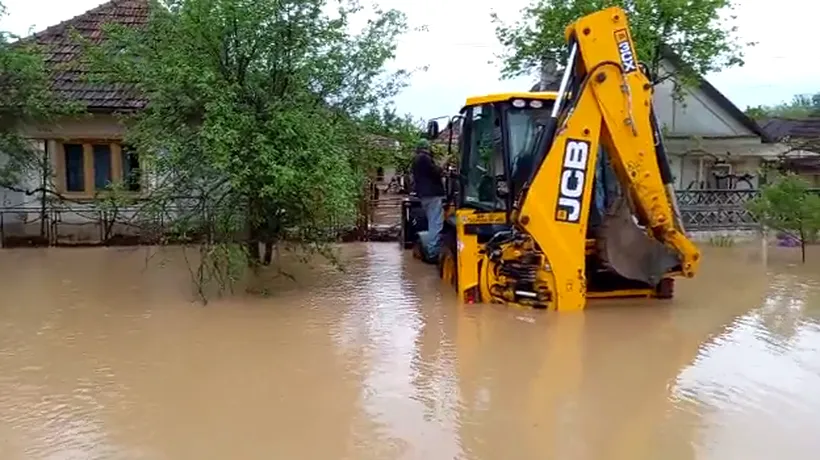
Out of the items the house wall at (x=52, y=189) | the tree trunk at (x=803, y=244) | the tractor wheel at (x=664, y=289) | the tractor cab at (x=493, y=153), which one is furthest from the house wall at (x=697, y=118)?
the house wall at (x=52, y=189)

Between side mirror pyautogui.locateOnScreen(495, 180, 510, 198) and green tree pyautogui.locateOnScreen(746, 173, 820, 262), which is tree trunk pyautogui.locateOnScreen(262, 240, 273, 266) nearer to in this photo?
side mirror pyautogui.locateOnScreen(495, 180, 510, 198)

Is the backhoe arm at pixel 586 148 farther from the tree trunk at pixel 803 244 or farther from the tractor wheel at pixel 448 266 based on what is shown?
the tree trunk at pixel 803 244

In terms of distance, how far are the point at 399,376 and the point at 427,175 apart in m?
4.92

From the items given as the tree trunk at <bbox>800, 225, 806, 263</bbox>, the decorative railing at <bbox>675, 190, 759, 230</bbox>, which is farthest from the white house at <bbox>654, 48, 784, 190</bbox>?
the tree trunk at <bbox>800, 225, 806, 263</bbox>

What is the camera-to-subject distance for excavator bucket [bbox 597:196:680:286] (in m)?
7.61

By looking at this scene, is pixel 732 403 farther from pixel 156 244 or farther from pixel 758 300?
pixel 156 244

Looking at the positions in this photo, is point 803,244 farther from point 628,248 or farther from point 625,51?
point 625,51

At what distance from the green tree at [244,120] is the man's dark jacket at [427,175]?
1.01 metres

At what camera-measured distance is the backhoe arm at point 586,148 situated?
7.35m

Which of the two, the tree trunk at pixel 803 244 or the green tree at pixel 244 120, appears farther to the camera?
the tree trunk at pixel 803 244

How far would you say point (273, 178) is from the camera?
811 cm

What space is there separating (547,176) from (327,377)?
3.05 m

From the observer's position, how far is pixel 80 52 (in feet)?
49.1

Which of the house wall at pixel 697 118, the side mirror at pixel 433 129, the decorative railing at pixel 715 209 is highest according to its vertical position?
the house wall at pixel 697 118
